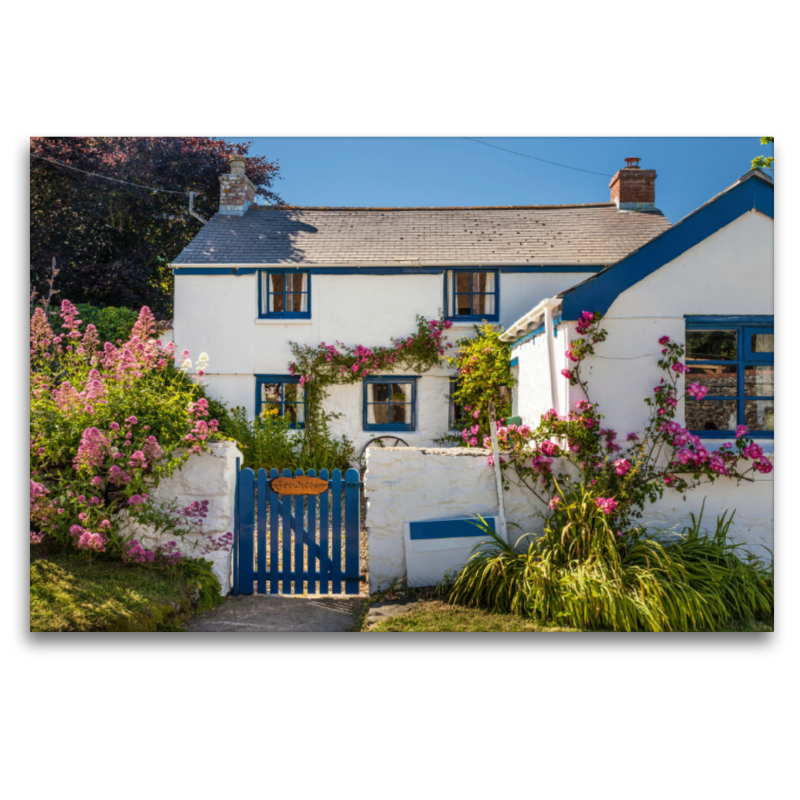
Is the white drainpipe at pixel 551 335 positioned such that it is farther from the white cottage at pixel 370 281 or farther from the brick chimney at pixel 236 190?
the brick chimney at pixel 236 190

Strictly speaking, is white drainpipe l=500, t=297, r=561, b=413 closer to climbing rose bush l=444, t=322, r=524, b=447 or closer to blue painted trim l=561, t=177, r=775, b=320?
blue painted trim l=561, t=177, r=775, b=320

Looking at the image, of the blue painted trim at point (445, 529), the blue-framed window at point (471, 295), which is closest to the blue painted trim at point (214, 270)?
the blue-framed window at point (471, 295)

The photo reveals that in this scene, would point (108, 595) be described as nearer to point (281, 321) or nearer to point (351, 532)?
point (351, 532)

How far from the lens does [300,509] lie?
11.5 feet

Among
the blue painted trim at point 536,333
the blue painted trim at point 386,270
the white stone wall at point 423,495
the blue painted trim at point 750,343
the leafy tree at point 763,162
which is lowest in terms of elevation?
the white stone wall at point 423,495

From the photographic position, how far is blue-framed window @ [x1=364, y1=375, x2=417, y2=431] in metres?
6.62

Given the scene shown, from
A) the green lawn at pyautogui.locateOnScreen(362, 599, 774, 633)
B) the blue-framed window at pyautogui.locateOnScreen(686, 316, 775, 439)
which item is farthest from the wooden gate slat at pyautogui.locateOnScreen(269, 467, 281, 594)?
the blue-framed window at pyautogui.locateOnScreen(686, 316, 775, 439)

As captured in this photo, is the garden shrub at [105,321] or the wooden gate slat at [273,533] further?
the garden shrub at [105,321]

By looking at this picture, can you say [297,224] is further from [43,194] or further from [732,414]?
[732,414]

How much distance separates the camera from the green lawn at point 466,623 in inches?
123

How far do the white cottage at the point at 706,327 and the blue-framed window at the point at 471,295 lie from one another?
2.86 metres

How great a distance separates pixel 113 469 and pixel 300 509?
1247mm

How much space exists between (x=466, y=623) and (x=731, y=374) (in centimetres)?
257
